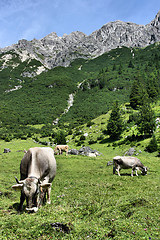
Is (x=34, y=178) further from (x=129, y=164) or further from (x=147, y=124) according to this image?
(x=147, y=124)

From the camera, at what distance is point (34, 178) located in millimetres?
9016

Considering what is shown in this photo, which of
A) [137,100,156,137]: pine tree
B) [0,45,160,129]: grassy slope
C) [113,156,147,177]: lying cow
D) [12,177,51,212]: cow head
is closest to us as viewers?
[12,177,51,212]: cow head

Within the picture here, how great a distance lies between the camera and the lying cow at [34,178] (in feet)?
28.1

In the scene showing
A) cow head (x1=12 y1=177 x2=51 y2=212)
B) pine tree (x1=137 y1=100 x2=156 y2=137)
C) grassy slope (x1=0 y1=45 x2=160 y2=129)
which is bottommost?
cow head (x1=12 y1=177 x2=51 y2=212)

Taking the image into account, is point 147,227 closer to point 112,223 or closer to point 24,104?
point 112,223

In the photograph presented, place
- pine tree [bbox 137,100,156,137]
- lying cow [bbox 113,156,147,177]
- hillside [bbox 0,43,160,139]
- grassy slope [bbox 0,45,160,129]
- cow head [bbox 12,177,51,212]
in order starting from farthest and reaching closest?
grassy slope [bbox 0,45,160,129] < hillside [bbox 0,43,160,139] < pine tree [bbox 137,100,156,137] < lying cow [bbox 113,156,147,177] < cow head [bbox 12,177,51,212]

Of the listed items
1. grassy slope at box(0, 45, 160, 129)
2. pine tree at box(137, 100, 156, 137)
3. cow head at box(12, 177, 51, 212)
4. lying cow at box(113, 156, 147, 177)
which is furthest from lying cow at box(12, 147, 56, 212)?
grassy slope at box(0, 45, 160, 129)

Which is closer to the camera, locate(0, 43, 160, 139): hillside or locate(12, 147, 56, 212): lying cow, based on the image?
locate(12, 147, 56, 212): lying cow

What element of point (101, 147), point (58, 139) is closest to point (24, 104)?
point (58, 139)

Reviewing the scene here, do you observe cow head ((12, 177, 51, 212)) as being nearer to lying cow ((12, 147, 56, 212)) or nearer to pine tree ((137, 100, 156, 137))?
lying cow ((12, 147, 56, 212))

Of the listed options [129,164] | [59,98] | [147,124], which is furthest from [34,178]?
[59,98]

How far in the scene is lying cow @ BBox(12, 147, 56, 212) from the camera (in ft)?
28.1

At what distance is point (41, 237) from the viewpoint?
6.95 m

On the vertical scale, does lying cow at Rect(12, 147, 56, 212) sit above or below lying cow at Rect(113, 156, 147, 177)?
above
